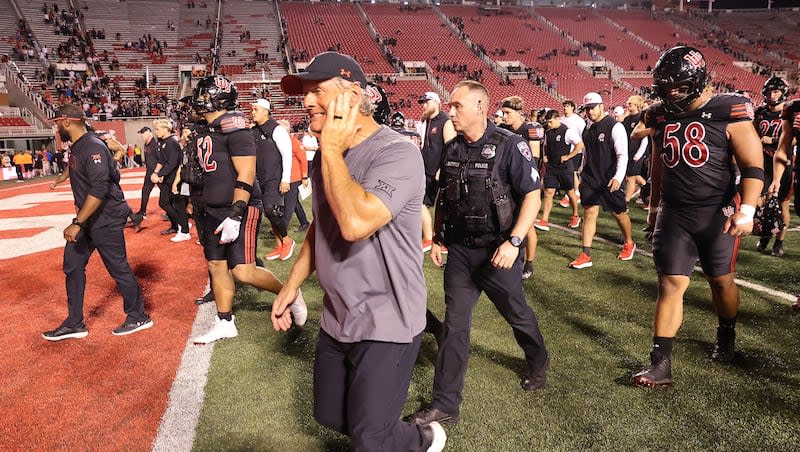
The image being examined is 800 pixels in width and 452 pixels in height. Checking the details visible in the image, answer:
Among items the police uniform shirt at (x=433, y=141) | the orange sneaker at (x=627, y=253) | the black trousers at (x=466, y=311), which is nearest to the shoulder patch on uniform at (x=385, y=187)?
the black trousers at (x=466, y=311)

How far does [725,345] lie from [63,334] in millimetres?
5854

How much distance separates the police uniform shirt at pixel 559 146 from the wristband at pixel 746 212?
5.56 metres

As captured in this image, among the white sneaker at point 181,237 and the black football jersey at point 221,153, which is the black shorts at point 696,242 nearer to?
the black football jersey at point 221,153

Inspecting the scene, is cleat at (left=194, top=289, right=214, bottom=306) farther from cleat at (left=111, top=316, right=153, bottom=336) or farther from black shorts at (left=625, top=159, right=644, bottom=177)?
black shorts at (left=625, top=159, right=644, bottom=177)

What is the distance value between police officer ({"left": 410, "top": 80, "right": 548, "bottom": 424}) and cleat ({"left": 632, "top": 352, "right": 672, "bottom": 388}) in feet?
2.49

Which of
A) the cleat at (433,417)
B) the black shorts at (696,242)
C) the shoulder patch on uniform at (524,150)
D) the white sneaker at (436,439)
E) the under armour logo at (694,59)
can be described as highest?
the under armour logo at (694,59)

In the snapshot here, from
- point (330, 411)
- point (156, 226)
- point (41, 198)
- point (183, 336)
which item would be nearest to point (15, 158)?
point (41, 198)

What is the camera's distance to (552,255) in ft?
25.0

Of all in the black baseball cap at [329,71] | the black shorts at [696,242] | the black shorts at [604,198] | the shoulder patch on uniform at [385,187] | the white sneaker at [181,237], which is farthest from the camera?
the white sneaker at [181,237]

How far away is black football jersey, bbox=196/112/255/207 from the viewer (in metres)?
4.41

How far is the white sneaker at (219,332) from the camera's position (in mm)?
4613

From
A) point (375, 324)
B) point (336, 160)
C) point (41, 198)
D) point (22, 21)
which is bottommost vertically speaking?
point (41, 198)

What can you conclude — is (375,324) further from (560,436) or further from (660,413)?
(660,413)

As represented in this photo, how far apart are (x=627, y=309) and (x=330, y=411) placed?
401 cm
